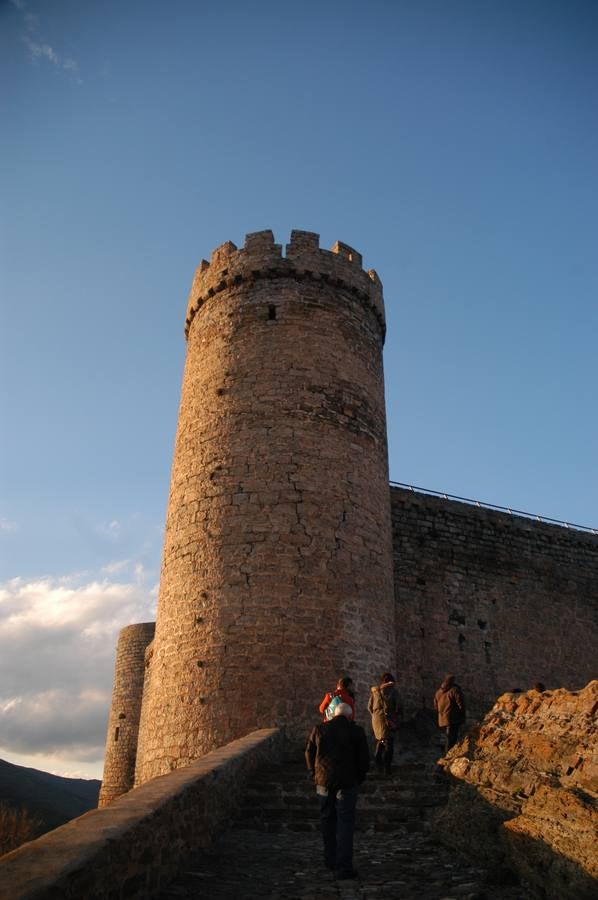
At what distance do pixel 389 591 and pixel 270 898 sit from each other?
7.57 meters

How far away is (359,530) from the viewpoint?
1152 centimetres

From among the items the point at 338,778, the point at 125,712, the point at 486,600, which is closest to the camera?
the point at 338,778

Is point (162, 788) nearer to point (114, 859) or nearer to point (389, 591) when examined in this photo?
point (114, 859)

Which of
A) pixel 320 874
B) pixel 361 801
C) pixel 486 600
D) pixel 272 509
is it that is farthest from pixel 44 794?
pixel 320 874

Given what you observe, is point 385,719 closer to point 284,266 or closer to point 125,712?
point 284,266

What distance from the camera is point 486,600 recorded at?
51.5ft

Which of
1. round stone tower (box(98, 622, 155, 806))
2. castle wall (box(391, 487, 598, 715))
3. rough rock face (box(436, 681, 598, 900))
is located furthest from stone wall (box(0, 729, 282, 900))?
A: round stone tower (box(98, 622, 155, 806))

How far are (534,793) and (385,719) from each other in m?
3.36

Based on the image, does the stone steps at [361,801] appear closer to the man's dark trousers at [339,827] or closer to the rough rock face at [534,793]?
the rough rock face at [534,793]

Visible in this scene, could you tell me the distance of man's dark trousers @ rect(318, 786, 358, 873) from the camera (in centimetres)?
504

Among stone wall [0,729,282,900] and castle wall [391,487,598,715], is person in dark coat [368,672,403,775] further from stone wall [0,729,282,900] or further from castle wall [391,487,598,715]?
castle wall [391,487,598,715]

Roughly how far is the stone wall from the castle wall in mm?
8163

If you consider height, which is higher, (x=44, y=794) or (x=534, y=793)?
(x=534, y=793)

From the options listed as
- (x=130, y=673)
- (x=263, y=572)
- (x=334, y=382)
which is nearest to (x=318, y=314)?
(x=334, y=382)
